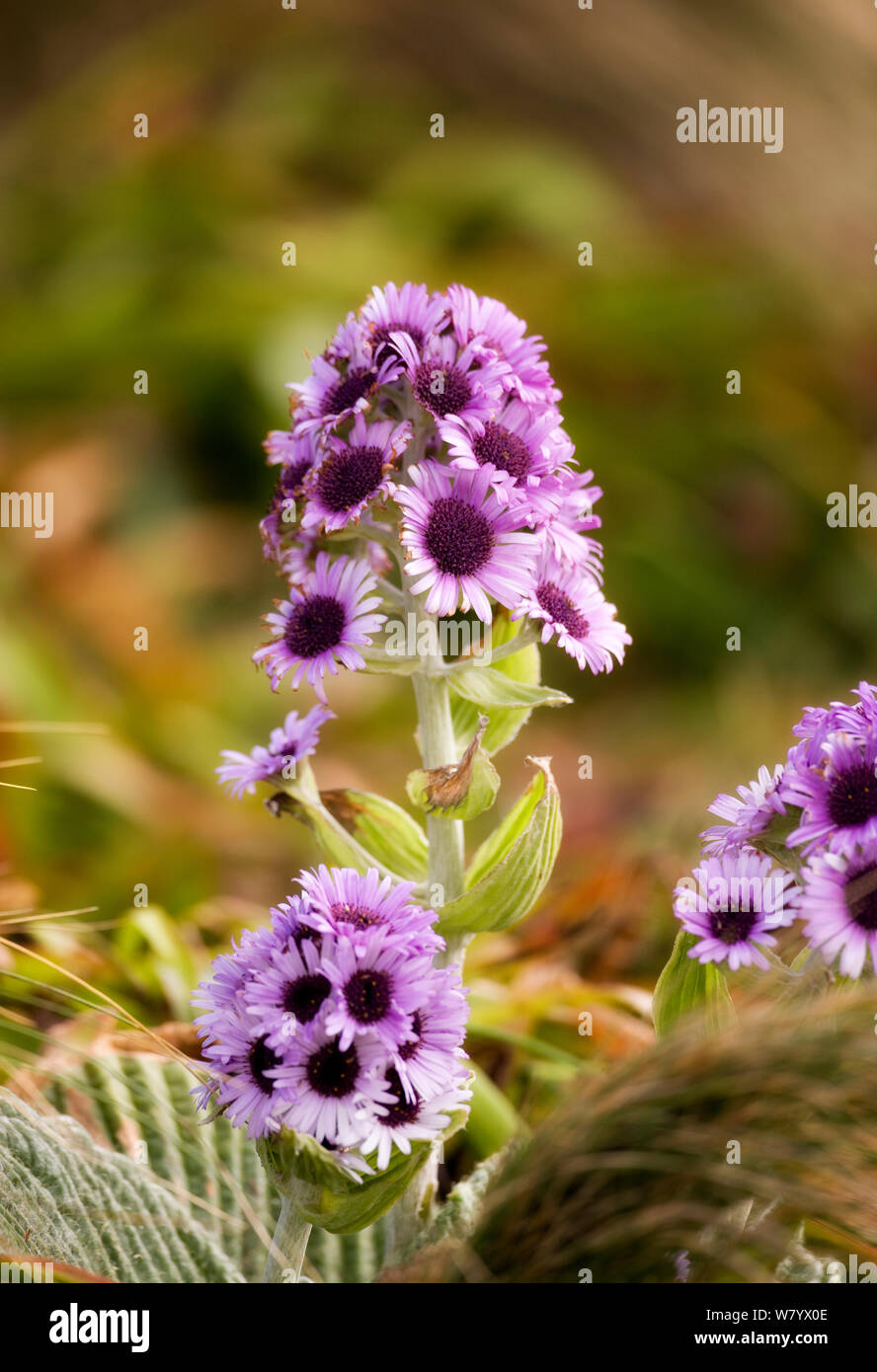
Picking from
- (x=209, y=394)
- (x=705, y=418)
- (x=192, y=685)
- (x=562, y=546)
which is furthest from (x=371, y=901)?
(x=705, y=418)

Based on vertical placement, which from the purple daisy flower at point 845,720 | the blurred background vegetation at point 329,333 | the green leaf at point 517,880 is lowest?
the green leaf at point 517,880

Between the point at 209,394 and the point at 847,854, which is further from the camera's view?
the point at 209,394

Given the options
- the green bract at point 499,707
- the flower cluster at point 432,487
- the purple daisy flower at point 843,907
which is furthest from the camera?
the green bract at point 499,707

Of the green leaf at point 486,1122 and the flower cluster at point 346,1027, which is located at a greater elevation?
the flower cluster at point 346,1027

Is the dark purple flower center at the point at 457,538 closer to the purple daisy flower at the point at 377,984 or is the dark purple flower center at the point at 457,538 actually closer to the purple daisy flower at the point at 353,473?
the purple daisy flower at the point at 353,473

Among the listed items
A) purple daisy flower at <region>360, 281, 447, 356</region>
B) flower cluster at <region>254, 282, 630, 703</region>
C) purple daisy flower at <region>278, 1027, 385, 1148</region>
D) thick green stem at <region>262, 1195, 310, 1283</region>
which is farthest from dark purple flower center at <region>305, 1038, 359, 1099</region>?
purple daisy flower at <region>360, 281, 447, 356</region>

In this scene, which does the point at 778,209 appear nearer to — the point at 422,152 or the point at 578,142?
the point at 578,142

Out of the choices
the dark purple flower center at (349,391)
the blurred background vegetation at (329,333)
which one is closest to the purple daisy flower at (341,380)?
the dark purple flower center at (349,391)
